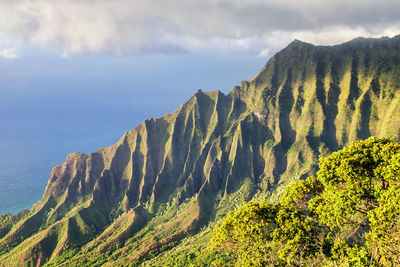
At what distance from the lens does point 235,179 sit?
188m

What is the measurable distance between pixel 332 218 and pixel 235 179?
16026cm

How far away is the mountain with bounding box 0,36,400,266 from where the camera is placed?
14500 cm

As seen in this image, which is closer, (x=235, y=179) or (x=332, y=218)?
(x=332, y=218)

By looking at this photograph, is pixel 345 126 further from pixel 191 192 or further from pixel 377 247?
pixel 377 247

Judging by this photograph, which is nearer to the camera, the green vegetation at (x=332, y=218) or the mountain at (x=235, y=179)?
the green vegetation at (x=332, y=218)

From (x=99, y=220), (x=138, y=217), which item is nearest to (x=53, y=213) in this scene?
(x=99, y=220)

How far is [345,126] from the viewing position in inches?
6599

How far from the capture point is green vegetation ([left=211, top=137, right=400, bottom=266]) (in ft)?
87.4

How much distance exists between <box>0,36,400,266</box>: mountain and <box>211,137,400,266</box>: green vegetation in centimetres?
9830

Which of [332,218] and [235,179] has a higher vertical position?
[332,218]

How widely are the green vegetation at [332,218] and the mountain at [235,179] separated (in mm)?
98299

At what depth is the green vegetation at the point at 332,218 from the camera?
2662 cm

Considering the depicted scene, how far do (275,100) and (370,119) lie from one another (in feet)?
212

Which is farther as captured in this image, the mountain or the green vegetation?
the mountain
